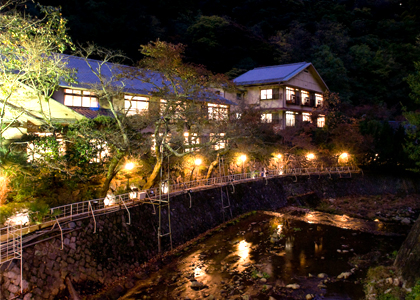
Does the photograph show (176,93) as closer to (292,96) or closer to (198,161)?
(198,161)

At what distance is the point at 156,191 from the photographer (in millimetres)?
17469

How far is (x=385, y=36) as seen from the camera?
2035 inches

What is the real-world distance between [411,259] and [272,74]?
29.0 m

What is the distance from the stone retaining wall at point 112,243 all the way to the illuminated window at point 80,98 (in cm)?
1106

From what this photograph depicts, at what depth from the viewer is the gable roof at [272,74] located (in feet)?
113

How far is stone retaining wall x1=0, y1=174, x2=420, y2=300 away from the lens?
9829 millimetres

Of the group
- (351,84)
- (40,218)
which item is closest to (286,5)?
(351,84)

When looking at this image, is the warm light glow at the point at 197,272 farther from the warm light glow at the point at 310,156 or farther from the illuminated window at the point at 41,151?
the warm light glow at the point at 310,156

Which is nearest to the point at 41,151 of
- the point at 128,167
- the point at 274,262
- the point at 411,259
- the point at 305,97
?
the point at 128,167

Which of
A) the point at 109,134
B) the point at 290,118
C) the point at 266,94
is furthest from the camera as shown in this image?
the point at 290,118

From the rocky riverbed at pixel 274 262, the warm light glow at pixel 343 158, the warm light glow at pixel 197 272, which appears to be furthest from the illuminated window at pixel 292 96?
the warm light glow at pixel 197 272

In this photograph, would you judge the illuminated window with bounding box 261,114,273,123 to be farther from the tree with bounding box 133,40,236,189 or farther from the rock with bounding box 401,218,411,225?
the rock with bounding box 401,218,411,225

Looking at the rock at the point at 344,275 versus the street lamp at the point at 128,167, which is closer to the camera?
the rock at the point at 344,275

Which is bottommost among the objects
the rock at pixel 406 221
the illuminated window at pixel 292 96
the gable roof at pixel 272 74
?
the rock at pixel 406 221
